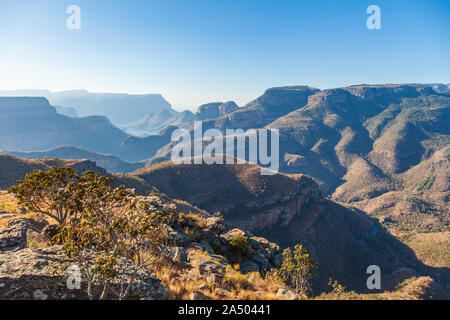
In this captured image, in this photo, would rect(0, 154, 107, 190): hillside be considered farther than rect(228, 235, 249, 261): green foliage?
Yes

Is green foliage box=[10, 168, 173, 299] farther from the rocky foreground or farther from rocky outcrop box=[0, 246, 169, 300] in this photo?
the rocky foreground

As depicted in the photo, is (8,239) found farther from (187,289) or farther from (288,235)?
(288,235)

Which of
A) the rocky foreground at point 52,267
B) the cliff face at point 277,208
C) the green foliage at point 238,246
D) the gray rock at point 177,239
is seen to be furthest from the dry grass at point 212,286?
the cliff face at point 277,208

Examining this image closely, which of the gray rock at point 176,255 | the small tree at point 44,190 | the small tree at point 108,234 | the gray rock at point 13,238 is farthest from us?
the gray rock at point 176,255

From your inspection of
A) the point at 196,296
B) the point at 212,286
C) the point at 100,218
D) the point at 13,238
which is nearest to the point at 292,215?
the point at 212,286

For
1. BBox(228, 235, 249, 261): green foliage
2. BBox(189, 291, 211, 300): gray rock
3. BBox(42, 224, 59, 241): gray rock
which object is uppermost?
BBox(42, 224, 59, 241): gray rock

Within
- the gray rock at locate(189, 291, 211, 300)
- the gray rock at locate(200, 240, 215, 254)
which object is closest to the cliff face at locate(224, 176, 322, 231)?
the gray rock at locate(200, 240, 215, 254)

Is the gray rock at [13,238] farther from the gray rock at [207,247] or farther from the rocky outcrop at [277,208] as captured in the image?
the rocky outcrop at [277,208]

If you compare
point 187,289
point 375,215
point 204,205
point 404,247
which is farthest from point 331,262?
point 375,215

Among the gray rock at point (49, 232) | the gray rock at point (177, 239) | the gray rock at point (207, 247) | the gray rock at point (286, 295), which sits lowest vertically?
the gray rock at point (207, 247)
